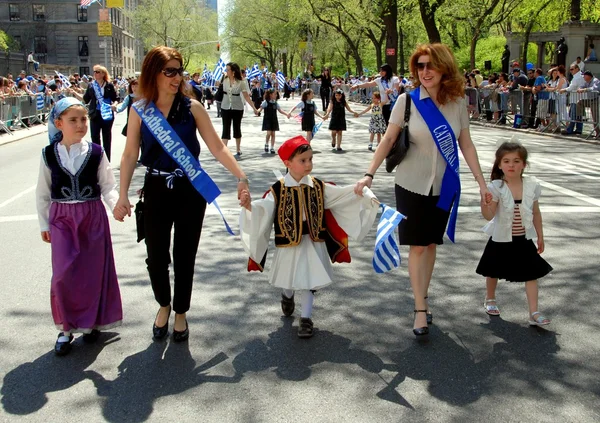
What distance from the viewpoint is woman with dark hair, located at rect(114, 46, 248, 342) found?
185 inches

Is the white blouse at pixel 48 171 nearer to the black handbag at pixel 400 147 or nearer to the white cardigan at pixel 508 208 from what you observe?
the black handbag at pixel 400 147

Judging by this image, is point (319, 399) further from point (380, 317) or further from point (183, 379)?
point (380, 317)

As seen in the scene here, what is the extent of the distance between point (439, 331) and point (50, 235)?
2545mm

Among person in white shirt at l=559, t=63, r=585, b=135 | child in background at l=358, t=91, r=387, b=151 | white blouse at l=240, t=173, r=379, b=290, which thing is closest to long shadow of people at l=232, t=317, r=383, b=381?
white blouse at l=240, t=173, r=379, b=290

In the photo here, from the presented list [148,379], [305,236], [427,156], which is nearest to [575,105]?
[427,156]

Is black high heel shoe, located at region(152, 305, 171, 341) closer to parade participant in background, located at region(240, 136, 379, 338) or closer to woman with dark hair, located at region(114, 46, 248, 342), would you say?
woman with dark hair, located at region(114, 46, 248, 342)

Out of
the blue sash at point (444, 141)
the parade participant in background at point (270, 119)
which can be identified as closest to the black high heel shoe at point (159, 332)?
the blue sash at point (444, 141)

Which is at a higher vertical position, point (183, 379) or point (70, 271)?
point (70, 271)

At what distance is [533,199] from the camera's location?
523cm

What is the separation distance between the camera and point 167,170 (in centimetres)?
475

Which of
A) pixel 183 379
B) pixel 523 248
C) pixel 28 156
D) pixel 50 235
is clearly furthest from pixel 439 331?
pixel 28 156

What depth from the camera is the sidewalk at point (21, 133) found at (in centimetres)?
2136

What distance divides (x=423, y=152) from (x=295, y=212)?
90cm

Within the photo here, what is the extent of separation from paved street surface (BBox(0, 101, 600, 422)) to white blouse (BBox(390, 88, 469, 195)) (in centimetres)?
98
